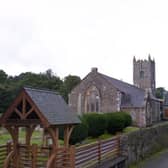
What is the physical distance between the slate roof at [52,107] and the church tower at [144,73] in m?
62.8

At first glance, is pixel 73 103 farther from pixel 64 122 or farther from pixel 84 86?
pixel 64 122

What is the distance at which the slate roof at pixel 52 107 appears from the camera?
38.9 feet

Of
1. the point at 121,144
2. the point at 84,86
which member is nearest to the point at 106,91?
the point at 84,86

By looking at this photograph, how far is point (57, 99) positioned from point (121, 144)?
6.85 metres

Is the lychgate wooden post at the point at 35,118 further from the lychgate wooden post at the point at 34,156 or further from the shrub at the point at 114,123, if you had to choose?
the shrub at the point at 114,123

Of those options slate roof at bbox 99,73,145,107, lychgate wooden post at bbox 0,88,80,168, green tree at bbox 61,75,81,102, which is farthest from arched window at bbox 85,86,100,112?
lychgate wooden post at bbox 0,88,80,168

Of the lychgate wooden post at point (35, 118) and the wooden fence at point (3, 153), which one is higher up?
the lychgate wooden post at point (35, 118)

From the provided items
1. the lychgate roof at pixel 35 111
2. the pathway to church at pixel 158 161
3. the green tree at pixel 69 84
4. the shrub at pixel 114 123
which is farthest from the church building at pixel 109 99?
the lychgate roof at pixel 35 111

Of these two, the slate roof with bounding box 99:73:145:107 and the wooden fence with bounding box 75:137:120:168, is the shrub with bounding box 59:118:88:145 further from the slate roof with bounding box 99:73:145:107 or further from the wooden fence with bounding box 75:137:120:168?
the slate roof with bounding box 99:73:145:107

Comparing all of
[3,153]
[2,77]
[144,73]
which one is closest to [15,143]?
[3,153]

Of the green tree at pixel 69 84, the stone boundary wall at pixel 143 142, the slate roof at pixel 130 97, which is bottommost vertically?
the stone boundary wall at pixel 143 142

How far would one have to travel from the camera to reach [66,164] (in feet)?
40.8

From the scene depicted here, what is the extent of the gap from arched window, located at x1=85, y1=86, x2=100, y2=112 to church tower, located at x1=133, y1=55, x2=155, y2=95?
34.1m

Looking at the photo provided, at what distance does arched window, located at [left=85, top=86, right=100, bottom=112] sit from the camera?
1671 inches
